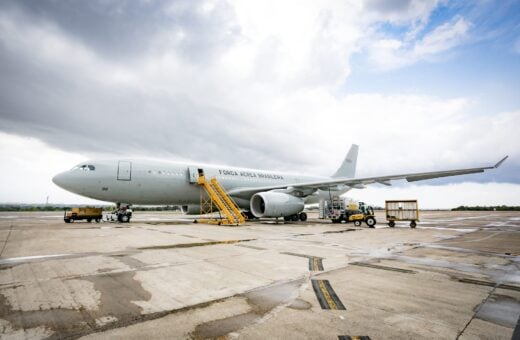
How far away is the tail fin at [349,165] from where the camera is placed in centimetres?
3139

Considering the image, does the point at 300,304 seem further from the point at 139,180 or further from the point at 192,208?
the point at 192,208

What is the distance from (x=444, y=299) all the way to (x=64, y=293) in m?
5.07

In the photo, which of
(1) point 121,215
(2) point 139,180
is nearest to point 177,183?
(2) point 139,180

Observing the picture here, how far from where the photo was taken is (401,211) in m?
17.6

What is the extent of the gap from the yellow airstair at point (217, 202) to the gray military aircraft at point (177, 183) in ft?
1.74

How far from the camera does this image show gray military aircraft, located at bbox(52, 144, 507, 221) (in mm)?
15578

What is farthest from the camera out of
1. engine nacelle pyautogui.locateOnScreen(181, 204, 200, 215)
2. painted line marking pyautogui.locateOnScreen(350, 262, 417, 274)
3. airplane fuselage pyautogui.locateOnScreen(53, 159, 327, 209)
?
engine nacelle pyautogui.locateOnScreen(181, 204, 200, 215)

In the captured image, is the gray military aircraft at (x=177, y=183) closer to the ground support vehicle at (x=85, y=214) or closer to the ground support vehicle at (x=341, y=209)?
the ground support vehicle at (x=341, y=209)

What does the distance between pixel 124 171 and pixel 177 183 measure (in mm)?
3389

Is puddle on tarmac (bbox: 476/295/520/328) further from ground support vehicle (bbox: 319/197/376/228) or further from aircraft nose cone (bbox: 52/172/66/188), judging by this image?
aircraft nose cone (bbox: 52/172/66/188)

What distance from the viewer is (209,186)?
62.4 ft

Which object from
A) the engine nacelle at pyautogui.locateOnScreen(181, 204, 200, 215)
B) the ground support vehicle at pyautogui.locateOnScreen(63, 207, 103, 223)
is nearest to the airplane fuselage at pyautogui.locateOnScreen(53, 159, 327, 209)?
the engine nacelle at pyautogui.locateOnScreen(181, 204, 200, 215)

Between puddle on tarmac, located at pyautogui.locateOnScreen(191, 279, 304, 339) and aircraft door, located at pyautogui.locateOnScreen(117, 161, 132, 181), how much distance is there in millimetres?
14912

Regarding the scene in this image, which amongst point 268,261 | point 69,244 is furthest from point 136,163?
point 268,261
